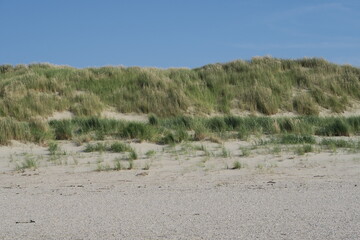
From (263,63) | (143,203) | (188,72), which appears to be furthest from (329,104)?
(143,203)

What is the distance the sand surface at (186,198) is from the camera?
4.96m

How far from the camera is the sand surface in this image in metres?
4.96

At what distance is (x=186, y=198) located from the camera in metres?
6.52

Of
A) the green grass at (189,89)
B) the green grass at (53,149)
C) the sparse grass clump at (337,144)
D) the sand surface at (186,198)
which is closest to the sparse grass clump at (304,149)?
the sand surface at (186,198)

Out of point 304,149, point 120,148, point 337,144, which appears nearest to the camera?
point 304,149

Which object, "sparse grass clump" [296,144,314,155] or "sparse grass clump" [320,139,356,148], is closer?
"sparse grass clump" [296,144,314,155]

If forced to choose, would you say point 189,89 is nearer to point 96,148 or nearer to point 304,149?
point 96,148

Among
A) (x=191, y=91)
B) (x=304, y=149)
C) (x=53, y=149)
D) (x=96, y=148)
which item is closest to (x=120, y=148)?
(x=96, y=148)

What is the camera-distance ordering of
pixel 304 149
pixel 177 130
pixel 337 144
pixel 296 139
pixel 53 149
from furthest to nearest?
1. pixel 177 130
2. pixel 296 139
3. pixel 337 144
4. pixel 53 149
5. pixel 304 149

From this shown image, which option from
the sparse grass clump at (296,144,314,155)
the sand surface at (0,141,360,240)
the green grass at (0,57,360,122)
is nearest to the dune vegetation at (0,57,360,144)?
the green grass at (0,57,360,122)

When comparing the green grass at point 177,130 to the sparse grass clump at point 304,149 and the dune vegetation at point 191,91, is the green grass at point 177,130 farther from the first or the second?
the sparse grass clump at point 304,149

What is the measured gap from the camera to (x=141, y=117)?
21.3m

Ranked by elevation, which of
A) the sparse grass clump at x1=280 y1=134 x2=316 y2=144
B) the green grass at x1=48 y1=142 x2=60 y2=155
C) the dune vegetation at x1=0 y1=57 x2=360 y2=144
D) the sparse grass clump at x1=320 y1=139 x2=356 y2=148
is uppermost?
the dune vegetation at x1=0 y1=57 x2=360 y2=144

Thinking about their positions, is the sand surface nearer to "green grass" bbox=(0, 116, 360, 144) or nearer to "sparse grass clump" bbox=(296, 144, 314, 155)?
"sparse grass clump" bbox=(296, 144, 314, 155)
